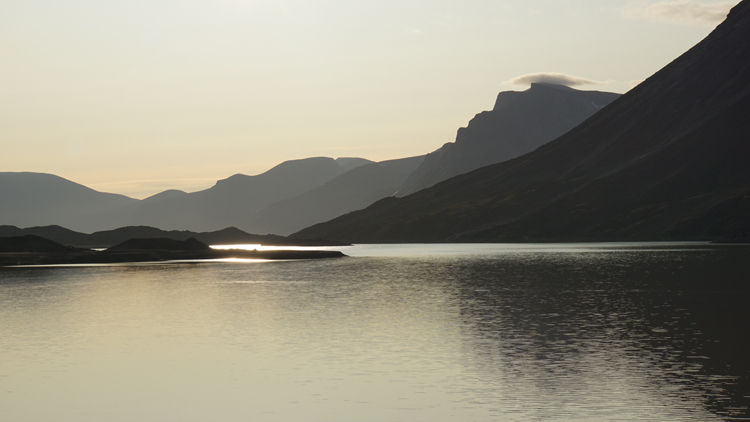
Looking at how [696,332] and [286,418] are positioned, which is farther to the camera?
[696,332]

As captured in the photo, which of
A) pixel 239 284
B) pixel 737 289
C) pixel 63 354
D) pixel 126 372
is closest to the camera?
pixel 126 372

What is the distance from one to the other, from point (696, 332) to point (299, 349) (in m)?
26.6

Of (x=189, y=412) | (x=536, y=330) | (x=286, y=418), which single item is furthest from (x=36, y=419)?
(x=536, y=330)

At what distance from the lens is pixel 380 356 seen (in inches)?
1606

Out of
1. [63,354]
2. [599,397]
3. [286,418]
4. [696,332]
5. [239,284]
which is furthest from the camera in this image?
[239,284]

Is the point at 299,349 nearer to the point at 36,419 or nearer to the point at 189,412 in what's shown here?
the point at 189,412

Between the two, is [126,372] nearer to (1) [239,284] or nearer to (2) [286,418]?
(2) [286,418]

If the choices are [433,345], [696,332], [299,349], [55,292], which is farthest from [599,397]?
[55,292]

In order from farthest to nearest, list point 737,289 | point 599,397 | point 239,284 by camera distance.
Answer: point 239,284 < point 737,289 < point 599,397

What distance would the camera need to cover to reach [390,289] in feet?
292

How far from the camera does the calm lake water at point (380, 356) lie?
28.7 meters

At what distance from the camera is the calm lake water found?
1129 inches

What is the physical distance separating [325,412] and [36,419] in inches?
429

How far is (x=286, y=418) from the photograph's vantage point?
89.0ft
